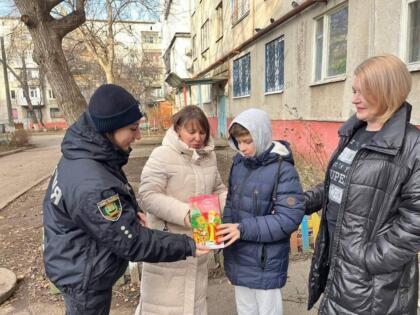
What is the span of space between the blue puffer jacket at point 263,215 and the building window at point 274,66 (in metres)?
8.12

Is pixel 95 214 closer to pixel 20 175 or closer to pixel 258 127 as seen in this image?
pixel 258 127

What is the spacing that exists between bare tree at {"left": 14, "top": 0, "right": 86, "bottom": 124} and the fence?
171 inches

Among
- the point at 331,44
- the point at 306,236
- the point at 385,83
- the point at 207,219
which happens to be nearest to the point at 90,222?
the point at 207,219

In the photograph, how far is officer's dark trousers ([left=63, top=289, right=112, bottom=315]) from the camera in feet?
5.35

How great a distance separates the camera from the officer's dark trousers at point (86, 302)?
1630 millimetres

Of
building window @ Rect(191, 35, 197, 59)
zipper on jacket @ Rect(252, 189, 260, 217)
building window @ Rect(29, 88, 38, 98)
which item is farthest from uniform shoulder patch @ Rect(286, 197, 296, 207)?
building window @ Rect(29, 88, 38, 98)

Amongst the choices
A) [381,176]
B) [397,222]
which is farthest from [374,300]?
[381,176]

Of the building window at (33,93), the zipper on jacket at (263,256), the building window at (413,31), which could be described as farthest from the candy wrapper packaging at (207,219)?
the building window at (33,93)

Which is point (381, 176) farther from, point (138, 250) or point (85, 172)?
point (85, 172)

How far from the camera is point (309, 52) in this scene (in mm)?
7895

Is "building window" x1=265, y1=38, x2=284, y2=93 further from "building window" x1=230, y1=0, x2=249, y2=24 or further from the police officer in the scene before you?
the police officer

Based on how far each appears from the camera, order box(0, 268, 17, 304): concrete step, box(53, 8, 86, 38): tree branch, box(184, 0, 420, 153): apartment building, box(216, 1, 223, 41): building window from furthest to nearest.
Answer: box(216, 1, 223, 41): building window, box(53, 8, 86, 38): tree branch, box(184, 0, 420, 153): apartment building, box(0, 268, 17, 304): concrete step

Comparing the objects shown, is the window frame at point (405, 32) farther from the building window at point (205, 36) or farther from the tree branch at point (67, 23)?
the building window at point (205, 36)

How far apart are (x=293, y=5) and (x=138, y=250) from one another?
8.37 metres
